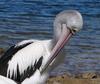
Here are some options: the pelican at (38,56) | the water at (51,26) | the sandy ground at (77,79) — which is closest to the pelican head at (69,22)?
the pelican at (38,56)

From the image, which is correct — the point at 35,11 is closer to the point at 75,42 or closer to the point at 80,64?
the point at 75,42

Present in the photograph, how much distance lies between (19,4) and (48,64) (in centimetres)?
1262

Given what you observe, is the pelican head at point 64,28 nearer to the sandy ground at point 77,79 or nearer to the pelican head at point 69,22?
the pelican head at point 69,22

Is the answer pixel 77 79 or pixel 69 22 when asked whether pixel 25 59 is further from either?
pixel 77 79


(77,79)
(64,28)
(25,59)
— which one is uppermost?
(64,28)

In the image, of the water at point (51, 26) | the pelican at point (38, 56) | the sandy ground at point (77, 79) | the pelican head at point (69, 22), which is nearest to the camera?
the pelican head at point (69, 22)

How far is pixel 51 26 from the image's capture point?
14453 mm

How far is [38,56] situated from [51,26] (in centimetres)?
635

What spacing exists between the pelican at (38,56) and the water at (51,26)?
2034mm

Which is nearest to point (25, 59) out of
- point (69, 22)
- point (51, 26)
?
point (69, 22)

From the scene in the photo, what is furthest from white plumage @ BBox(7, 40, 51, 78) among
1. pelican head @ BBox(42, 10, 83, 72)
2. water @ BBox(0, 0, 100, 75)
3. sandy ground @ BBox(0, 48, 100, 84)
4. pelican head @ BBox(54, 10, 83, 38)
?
water @ BBox(0, 0, 100, 75)

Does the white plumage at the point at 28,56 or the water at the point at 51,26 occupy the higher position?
the white plumage at the point at 28,56

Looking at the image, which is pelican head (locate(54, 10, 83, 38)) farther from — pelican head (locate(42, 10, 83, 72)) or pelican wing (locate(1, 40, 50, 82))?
pelican wing (locate(1, 40, 50, 82))

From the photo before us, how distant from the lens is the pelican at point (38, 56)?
7919 mm
